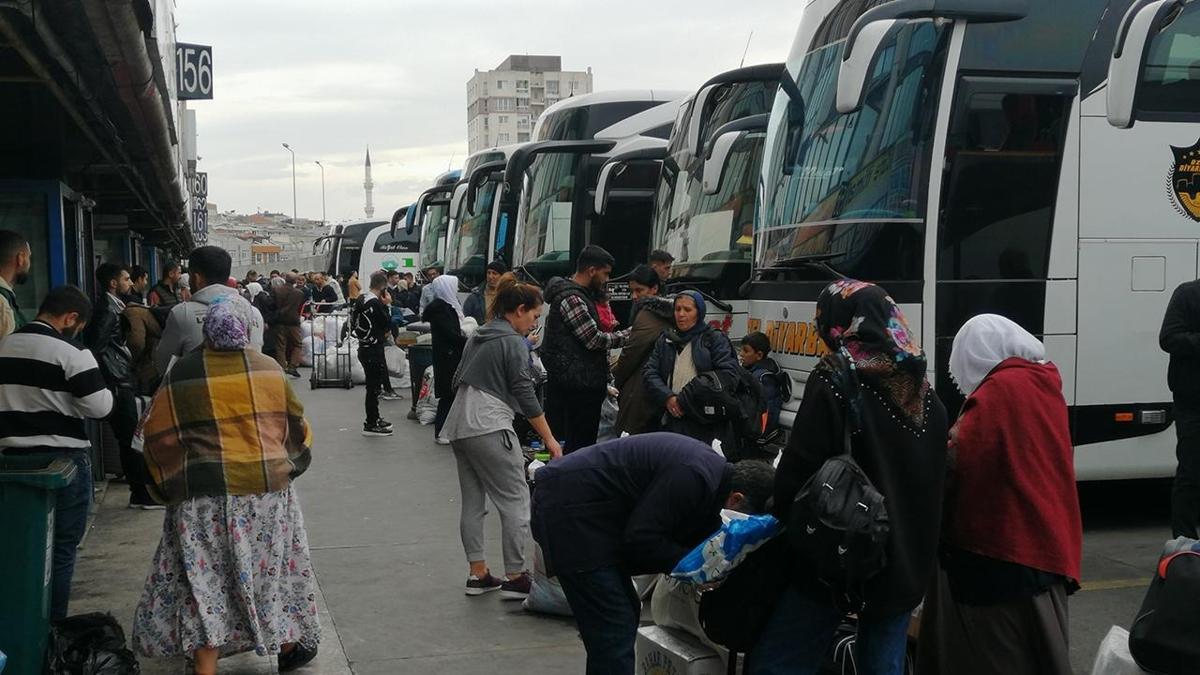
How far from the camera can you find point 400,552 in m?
8.77

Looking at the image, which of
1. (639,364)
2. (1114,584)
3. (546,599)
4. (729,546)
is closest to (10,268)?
(546,599)

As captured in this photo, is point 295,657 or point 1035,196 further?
point 1035,196

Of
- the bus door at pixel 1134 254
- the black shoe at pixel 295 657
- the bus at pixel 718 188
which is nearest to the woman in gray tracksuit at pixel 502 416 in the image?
the black shoe at pixel 295 657

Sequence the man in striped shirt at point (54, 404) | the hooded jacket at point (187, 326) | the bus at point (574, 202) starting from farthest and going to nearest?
the bus at point (574, 202)
the hooded jacket at point (187, 326)
the man in striped shirt at point (54, 404)

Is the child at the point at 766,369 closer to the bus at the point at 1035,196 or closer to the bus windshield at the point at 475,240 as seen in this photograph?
the bus at the point at 1035,196

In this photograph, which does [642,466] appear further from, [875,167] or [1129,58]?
[875,167]

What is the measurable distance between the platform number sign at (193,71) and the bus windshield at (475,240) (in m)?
4.32

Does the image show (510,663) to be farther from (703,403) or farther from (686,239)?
(686,239)

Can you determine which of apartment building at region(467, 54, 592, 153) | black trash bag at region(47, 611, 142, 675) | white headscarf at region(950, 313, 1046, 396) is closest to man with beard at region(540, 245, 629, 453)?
black trash bag at region(47, 611, 142, 675)

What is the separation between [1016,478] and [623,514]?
4.32 ft

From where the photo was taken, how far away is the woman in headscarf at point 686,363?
802 cm

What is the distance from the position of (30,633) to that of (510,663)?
6.97ft

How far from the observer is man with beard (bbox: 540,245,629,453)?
9.29 metres

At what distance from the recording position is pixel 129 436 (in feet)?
33.9
